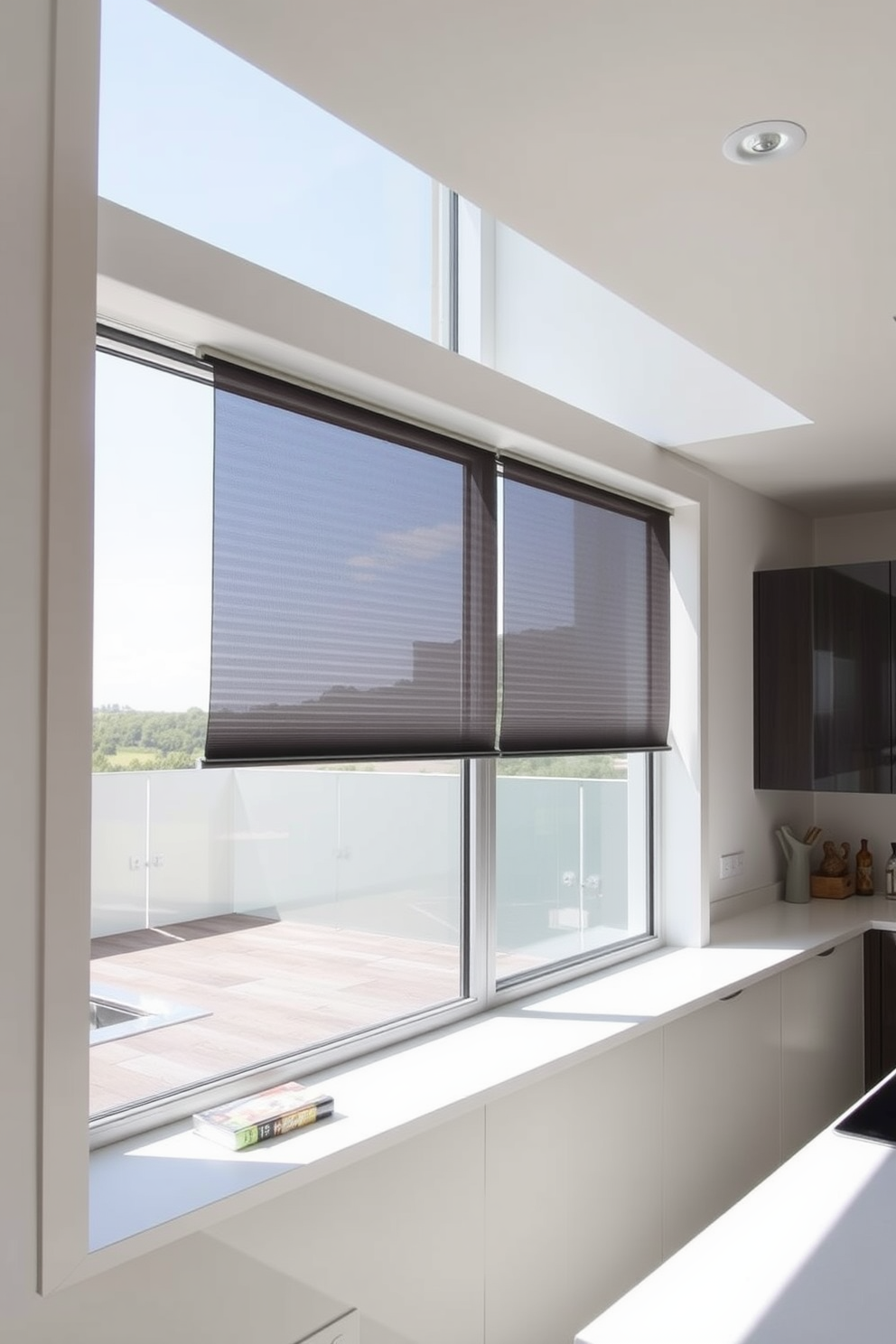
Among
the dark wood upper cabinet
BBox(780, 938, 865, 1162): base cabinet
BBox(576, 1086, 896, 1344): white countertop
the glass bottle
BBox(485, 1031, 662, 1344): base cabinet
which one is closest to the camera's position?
BBox(576, 1086, 896, 1344): white countertop

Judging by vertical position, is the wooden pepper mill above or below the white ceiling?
below

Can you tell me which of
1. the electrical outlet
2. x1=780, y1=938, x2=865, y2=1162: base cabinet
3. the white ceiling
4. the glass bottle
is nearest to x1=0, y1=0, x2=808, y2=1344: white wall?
the electrical outlet

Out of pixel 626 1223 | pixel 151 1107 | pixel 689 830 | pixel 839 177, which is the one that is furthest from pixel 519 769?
pixel 839 177

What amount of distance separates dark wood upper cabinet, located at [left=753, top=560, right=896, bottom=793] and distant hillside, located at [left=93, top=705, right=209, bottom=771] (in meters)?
2.70

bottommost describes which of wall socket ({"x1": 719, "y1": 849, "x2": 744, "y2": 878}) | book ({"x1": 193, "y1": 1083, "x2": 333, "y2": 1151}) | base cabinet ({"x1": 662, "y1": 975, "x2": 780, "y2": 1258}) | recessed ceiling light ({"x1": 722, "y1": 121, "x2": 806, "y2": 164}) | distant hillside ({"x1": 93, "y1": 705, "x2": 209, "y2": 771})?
base cabinet ({"x1": 662, "y1": 975, "x2": 780, "y2": 1258})

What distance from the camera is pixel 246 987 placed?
267cm

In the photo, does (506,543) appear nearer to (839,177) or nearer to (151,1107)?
(839,177)

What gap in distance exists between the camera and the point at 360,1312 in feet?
6.50

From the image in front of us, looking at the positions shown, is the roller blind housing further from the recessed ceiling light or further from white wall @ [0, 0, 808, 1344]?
the recessed ceiling light

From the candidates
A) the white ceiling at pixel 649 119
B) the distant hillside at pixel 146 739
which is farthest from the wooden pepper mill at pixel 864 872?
the distant hillside at pixel 146 739

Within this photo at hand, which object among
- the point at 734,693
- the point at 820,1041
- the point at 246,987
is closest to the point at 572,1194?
the point at 246,987

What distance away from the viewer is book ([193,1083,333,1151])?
188 centimetres

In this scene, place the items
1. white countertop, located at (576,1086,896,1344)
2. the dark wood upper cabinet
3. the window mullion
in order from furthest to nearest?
1. the dark wood upper cabinet
2. the window mullion
3. white countertop, located at (576,1086,896,1344)

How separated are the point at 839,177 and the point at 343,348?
0.97m
